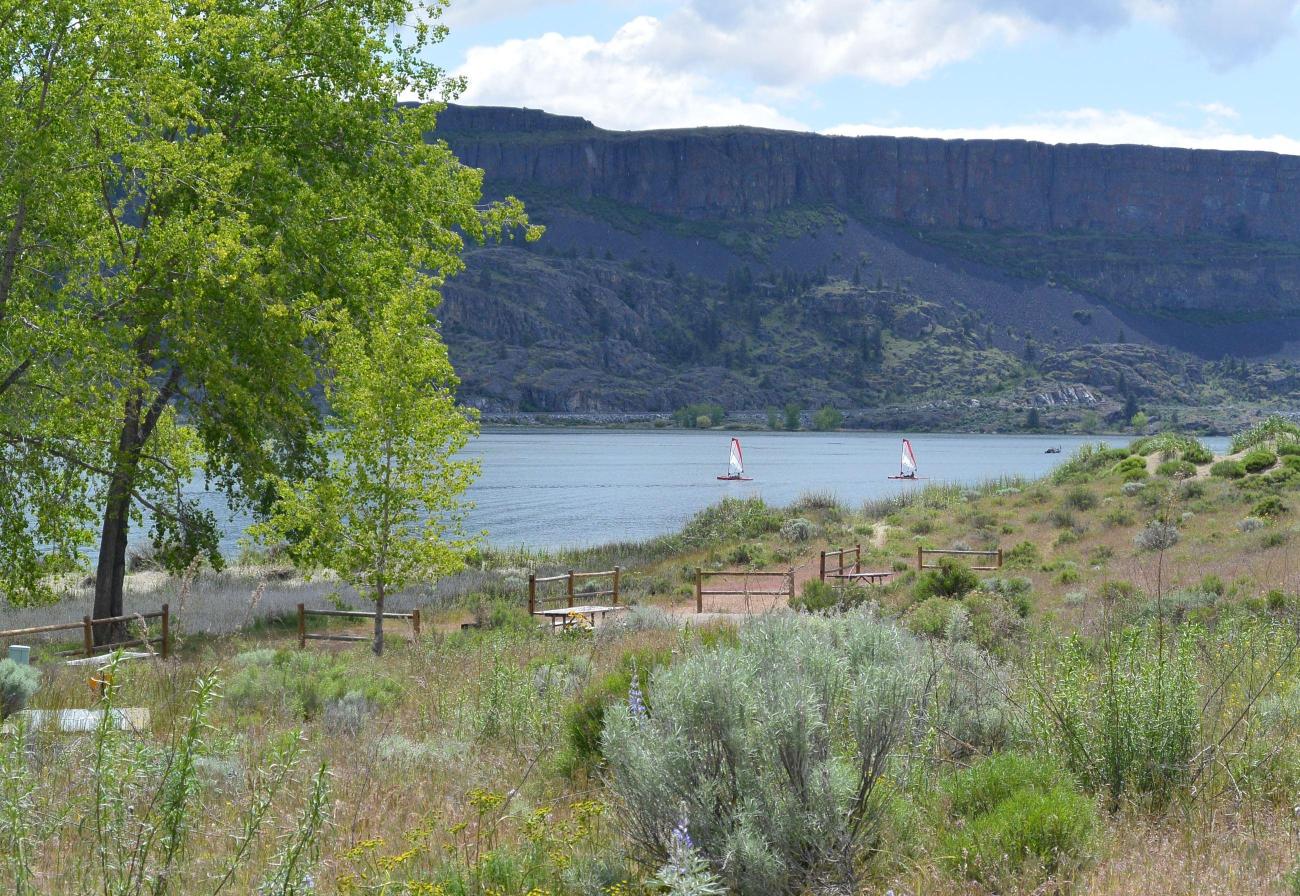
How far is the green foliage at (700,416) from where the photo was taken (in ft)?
591

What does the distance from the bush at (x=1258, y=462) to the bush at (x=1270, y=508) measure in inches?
253

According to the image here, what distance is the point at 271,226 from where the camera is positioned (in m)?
17.2

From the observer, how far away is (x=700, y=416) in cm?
18188

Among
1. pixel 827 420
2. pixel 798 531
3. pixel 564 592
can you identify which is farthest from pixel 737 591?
pixel 827 420

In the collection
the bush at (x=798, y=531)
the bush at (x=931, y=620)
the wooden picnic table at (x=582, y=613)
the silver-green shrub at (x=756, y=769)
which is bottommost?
the bush at (x=798, y=531)

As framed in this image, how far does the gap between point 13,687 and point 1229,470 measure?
3499cm

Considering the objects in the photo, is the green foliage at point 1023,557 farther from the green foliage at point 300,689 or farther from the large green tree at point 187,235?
the green foliage at point 300,689

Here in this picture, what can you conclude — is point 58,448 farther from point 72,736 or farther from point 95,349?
point 72,736

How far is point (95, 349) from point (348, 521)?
199 inches

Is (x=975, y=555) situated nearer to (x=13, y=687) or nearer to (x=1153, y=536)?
(x=1153, y=536)

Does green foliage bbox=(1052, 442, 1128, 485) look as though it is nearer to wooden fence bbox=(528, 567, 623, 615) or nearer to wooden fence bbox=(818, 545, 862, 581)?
wooden fence bbox=(818, 545, 862, 581)

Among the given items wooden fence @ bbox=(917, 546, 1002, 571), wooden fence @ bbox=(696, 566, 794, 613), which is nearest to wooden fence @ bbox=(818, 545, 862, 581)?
wooden fence @ bbox=(696, 566, 794, 613)

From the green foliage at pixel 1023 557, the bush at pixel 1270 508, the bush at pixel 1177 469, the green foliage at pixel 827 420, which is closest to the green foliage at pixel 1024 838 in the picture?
the green foliage at pixel 1023 557

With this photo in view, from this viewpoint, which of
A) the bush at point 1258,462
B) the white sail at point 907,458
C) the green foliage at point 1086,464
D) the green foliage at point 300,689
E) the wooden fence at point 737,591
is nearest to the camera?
the green foliage at point 300,689
